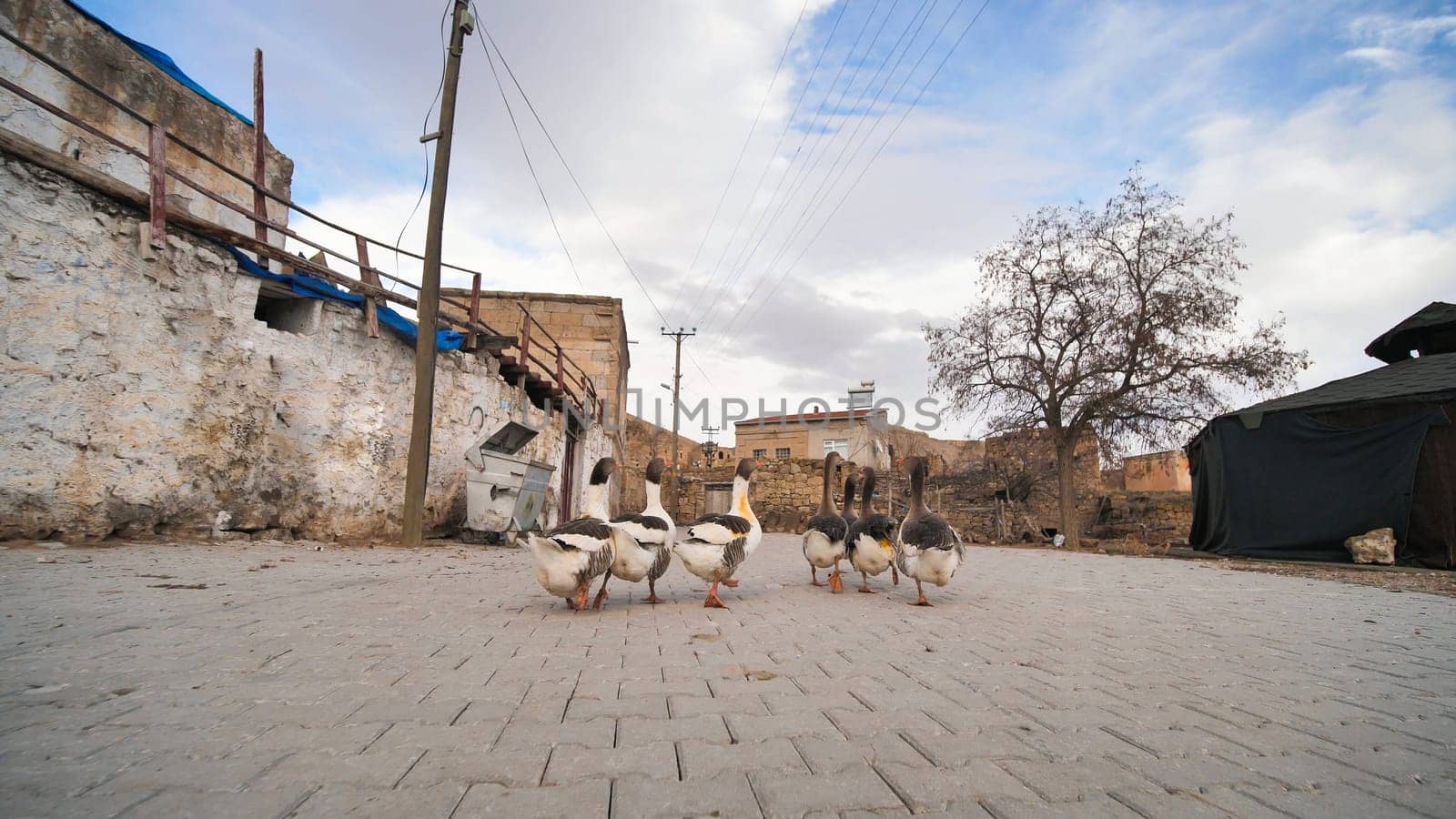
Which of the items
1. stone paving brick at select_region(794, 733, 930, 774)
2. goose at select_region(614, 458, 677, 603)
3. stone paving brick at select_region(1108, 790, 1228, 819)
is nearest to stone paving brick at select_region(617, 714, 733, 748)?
stone paving brick at select_region(794, 733, 930, 774)

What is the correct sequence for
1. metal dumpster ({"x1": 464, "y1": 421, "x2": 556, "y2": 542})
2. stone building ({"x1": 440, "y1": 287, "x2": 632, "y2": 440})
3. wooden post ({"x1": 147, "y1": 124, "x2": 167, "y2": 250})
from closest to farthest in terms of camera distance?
wooden post ({"x1": 147, "y1": 124, "x2": 167, "y2": 250}) → metal dumpster ({"x1": 464, "y1": 421, "x2": 556, "y2": 542}) → stone building ({"x1": 440, "y1": 287, "x2": 632, "y2": 440})

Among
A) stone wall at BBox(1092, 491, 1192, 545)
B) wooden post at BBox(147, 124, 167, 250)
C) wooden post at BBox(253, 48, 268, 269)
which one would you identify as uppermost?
wooden post at BBox(253, 48, 268, 269)

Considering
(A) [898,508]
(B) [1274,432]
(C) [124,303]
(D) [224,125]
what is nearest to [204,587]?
(C) [124,303]

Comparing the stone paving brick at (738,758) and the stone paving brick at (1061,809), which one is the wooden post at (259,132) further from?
the stone paving brick at (1061,809)

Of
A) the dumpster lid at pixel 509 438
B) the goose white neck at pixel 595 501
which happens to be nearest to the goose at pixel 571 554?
the goose white neck at pixel 595 501

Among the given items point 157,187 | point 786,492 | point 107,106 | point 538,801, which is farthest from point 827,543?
point 786,492

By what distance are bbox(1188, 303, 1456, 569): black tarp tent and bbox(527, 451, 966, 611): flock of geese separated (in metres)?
10.5

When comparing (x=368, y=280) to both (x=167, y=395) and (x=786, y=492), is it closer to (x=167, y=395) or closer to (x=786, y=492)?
(x=167, y=395)

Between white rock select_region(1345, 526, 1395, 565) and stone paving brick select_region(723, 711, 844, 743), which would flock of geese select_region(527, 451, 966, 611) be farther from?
white rock select_region(1345, 526, 1395, 565)

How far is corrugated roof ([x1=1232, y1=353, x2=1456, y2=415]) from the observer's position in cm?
1153

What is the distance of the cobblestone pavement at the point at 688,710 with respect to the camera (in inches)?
74.7

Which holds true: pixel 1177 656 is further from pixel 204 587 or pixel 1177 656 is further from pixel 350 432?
pixel 350 432

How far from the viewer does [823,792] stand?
1.91 m

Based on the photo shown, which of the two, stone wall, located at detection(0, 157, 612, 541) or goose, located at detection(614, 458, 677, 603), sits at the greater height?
stone wall, located at detection(0, 157, 612, 541)
